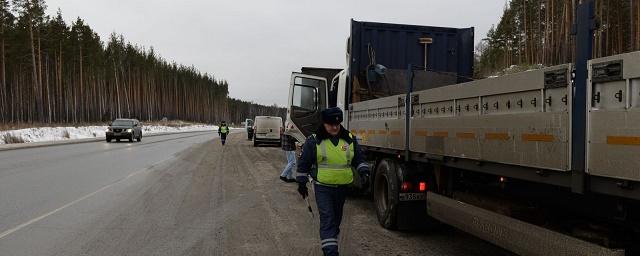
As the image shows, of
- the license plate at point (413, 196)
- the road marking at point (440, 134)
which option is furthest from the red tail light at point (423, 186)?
the road marking at point (440, 134)

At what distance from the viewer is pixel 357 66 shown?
9453mm

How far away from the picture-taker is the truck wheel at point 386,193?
6.58 metres

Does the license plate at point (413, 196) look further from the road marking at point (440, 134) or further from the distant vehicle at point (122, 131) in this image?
the distant vehicle at point (122, 131)

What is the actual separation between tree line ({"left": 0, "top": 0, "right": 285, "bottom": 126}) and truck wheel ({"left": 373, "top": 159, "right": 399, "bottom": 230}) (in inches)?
2222

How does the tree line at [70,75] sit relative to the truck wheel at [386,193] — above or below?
above

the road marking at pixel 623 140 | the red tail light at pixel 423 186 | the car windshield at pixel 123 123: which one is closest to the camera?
the road marking at pixel 623 140

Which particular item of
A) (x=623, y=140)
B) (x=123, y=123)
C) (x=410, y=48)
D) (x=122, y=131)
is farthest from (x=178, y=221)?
(x=123, y=123)

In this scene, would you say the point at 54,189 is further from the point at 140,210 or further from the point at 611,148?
the point at 611,148

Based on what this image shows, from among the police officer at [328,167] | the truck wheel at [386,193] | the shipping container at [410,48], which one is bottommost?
the truck wheel at [386,193]

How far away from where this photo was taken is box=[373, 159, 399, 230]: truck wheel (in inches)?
259

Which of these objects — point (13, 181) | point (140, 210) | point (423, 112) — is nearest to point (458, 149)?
point (423, 112)

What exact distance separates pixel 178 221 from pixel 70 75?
79.4 meters

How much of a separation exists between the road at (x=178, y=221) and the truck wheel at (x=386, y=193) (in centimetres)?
18

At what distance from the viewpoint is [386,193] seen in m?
7.16
